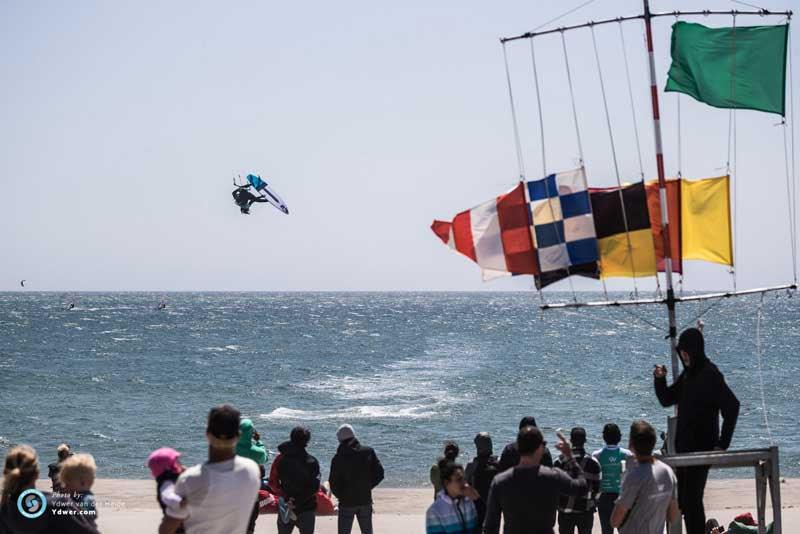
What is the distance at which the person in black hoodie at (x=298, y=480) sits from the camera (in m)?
10.6

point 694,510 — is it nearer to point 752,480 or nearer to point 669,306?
point 669,306

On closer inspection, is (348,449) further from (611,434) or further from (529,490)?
(529,490)

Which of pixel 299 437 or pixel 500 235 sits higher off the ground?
pixel 500 235

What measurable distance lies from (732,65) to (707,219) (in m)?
1.50

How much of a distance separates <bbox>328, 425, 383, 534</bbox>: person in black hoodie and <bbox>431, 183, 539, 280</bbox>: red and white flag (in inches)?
83.2

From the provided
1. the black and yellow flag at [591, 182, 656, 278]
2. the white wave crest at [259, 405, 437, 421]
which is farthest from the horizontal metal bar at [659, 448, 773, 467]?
the white wave crest at [259, 405, 437, 421]

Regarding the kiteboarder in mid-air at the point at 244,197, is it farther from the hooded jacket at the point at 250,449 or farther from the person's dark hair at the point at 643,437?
the person's dark hair at the point at 643,437

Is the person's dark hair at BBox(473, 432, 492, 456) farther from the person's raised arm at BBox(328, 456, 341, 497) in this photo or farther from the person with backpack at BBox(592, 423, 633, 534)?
the person's raised arm at BBox(328, 456, 341, 497)

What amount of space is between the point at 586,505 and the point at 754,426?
100ft

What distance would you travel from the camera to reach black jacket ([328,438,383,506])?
10742mm

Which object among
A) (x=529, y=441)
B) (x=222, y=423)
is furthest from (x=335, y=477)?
(x=222, y=423)

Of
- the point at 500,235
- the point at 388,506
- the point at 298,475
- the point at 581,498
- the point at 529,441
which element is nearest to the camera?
the point at 529,441

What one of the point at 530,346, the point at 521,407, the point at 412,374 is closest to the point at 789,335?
the point at 530,346

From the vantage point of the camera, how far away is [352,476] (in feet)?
35.5
